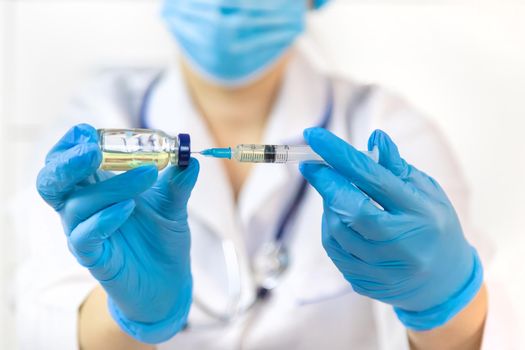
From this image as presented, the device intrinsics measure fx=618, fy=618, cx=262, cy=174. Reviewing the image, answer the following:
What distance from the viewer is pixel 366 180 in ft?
2.04

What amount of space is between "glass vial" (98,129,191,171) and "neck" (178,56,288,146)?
0.41 metres

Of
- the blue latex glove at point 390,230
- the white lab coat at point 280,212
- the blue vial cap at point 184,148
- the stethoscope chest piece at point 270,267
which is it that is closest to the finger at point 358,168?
the blue latex glove at point 390,230

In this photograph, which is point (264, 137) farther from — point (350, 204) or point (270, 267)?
point (350, 204)

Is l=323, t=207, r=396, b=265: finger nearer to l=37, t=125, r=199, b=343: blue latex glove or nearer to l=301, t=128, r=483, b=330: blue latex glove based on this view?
l=301, t=128, r=483, b=330: blue latex glove

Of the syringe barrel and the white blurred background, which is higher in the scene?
the syringe barrel

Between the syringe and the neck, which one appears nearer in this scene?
the syringe

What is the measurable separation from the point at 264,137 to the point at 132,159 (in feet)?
1.42

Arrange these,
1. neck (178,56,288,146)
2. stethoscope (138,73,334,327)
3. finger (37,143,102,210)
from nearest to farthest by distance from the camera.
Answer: finger (37,143,102,210) < stethoscope (138,73,334,327) < neck (178,56,288,146)

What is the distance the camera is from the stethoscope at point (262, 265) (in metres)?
0.93

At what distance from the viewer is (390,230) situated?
25.0 inches

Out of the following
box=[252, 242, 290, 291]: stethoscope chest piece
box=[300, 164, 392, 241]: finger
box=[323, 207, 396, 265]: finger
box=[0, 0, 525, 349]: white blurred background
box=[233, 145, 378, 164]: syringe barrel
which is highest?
box=[233, 145, 378, 164]: syringe barrel

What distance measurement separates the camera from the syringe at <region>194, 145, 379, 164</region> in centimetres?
64

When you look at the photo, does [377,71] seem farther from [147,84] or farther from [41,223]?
[41,223]

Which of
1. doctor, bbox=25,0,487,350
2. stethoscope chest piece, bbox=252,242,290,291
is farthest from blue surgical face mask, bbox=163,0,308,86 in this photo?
stethoscope chest piece, bbox=252,242,290,291
